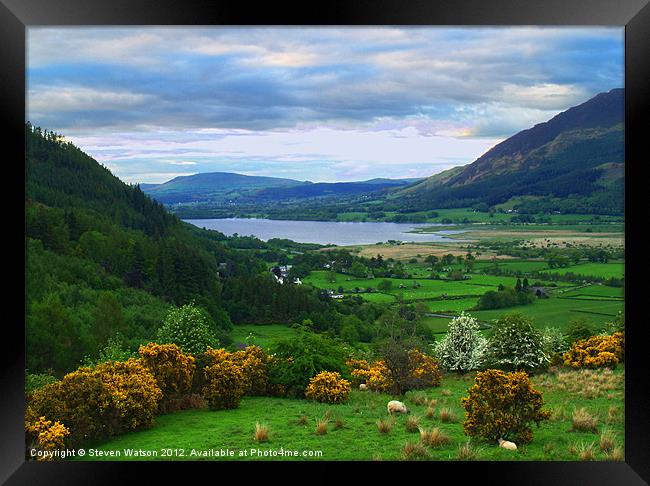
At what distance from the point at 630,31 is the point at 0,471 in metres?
6.30

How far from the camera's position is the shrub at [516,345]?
7125mm

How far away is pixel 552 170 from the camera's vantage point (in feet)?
26.1

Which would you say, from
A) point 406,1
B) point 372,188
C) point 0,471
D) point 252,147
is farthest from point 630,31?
point 0,471

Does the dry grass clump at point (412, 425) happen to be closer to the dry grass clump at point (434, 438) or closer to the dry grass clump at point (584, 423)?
the dry grass clump at point (434, 438)

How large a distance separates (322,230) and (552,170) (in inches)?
129

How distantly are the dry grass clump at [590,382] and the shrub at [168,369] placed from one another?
165 inches

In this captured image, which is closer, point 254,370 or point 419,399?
point 419,399

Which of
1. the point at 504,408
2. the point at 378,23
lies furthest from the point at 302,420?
the point at 378,23

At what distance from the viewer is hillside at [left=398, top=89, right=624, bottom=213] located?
289 inches

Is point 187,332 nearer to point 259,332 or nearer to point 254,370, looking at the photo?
point 254,370

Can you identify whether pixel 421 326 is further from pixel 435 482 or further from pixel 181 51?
pixel 181 51

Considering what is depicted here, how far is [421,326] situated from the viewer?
7594 mm

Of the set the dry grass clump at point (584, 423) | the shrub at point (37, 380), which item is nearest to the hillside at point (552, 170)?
the dry grass clump at point (584, 423)

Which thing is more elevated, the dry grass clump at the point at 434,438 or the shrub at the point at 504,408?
the shrub at the point at 504,408
